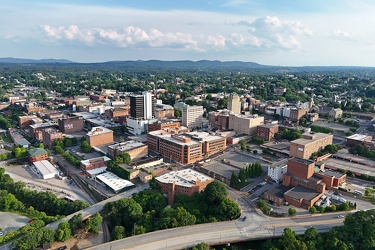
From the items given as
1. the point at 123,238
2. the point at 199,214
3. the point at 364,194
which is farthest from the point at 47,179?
the point at 364,194

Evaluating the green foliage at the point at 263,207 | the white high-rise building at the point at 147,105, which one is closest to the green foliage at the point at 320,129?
the white high-rise building at the point at 147,105

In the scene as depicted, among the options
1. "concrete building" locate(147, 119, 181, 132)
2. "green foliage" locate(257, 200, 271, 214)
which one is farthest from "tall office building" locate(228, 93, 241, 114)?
"green foliage" locate(257, 200, 271, 214)

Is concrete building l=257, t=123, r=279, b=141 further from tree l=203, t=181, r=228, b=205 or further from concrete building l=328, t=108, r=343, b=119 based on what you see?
tree l=203, t=181, r=228, b=205

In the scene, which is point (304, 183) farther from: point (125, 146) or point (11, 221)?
point (11, 221)

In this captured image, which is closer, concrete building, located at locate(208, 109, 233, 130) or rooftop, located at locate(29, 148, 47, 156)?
rooftop, located at locate(29, 148, 47, 156)

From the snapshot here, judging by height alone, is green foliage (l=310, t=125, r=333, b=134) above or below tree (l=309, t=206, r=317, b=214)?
above

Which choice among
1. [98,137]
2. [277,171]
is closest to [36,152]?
[98,137]

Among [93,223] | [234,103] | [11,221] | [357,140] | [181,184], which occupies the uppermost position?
[234,103]
